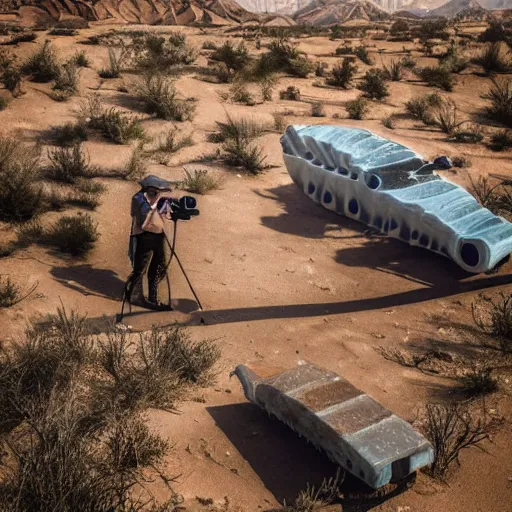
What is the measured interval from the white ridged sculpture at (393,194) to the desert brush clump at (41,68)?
840 cm

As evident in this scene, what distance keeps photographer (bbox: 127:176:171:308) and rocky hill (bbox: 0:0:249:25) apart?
2980 cm

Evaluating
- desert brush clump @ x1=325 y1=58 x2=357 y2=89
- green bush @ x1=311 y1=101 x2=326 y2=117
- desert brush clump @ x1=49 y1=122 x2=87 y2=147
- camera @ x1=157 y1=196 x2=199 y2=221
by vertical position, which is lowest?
desert brush clump @ x1=49 y1=122 x2=87 y2=147

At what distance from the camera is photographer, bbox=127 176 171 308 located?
7238 mm

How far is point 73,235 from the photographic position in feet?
29.7

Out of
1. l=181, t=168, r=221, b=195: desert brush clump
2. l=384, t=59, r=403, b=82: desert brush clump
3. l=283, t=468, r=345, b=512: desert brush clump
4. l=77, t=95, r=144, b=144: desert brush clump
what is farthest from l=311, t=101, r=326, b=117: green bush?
l=283, t=468, r=345, b=512: desert brush clump

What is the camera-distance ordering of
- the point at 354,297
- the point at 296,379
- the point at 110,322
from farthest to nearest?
the point at 354,297, the point at 110,322, the point at 296,379

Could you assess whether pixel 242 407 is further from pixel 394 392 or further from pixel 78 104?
pixel 78 104

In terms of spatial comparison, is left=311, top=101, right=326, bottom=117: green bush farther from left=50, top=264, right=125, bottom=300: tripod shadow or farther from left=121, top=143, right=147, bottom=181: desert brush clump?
left=50, top=264, right=125, bottom=300: tripod shadow

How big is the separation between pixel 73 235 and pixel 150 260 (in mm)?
1966

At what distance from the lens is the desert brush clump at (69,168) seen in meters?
11.7

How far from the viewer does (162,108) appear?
50.1ft

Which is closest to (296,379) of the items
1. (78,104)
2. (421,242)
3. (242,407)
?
(242,407)

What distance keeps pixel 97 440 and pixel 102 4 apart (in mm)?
36948

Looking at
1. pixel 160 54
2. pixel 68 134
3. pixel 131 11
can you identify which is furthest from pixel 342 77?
pixel 131 11
